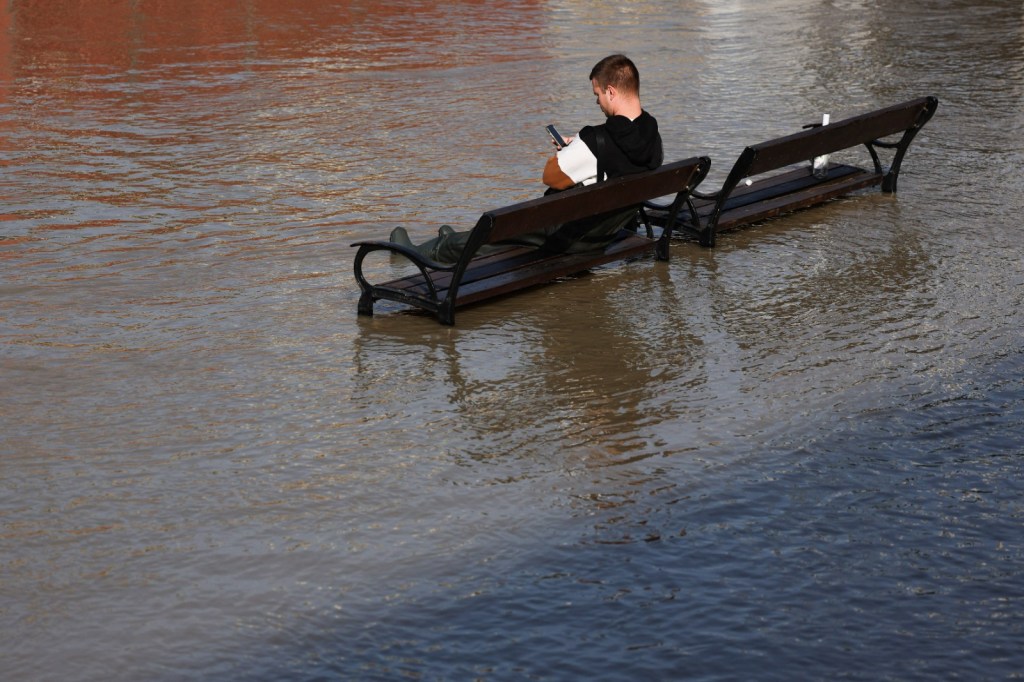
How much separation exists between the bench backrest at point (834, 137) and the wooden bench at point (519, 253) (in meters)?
0.68

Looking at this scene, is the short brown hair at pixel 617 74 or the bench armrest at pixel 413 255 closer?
the bench armrest at pixel 413 255

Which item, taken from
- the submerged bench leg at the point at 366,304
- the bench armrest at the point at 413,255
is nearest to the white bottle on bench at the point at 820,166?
the bench armrest at the point at 413,255

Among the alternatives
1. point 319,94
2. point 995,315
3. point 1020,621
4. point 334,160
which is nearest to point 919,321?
point 995,315

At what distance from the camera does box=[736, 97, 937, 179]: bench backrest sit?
948cm

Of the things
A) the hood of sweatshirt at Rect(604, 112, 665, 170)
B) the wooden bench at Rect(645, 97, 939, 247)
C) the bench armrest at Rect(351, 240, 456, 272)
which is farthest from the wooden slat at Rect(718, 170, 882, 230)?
the bench armrest at Rect(351, 240, 456, 272)

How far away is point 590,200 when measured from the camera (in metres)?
8.19

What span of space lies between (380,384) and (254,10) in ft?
58.0

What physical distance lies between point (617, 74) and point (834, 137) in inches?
93.8

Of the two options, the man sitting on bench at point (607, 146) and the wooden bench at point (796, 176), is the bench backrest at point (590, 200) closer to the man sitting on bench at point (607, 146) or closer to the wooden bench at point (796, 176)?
the man sitting on bench at point (607, 146)

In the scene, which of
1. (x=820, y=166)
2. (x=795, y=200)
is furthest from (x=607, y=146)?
(x=820, y=166)

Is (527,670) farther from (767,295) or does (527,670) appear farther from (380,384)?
(767,295)

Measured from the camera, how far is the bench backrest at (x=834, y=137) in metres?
9.48

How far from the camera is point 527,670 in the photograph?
14.6 feet

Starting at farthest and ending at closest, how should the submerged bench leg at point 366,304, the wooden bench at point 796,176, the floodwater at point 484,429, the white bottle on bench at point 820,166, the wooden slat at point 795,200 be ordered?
the white bottle on bench at point 820,166 < the wooden slat at point 795,200 < the wooden bench at point 796,176 < the submerged bench leg at point 366,304 < the floodwater at point 484,429
